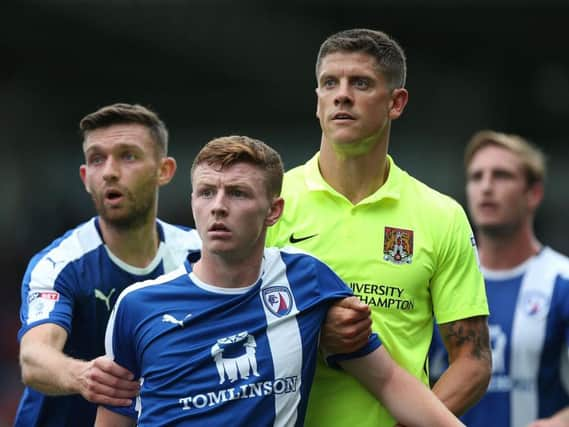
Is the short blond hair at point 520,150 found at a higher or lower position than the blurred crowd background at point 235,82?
lower

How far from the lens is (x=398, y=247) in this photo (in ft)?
15.9

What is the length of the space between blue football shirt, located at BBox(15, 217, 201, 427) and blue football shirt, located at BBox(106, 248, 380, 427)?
0.92m

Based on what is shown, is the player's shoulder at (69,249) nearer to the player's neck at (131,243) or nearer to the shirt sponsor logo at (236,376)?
the player's neck at (131,243)

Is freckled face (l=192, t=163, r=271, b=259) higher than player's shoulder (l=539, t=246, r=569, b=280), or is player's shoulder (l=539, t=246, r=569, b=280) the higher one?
player's shoulder (l=539, t=246, r=569, b=280)

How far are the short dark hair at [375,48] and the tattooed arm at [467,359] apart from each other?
41.3 inches

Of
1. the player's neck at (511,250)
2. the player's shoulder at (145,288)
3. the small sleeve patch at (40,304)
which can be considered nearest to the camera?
the player's shoulder at (145,288)

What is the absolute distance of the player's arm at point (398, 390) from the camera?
14.6ft

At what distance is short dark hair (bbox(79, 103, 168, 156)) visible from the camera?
18.1 feet

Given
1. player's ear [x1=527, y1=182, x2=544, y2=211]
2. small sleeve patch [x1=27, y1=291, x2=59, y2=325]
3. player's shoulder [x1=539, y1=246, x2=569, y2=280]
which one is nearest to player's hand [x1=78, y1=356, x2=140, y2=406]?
small sleeve patch [x1=27, y1=291, x2=59, y2=325]

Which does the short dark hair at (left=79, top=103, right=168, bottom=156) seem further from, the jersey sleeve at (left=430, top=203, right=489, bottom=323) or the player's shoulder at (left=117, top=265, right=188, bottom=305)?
the jersey sleeve at (left=430, top=203, right=489, bottom=323)

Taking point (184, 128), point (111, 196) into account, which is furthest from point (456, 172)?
point (111, 196)

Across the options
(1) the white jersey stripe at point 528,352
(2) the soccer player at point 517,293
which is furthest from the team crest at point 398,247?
(1) the white jersey stripe at point 528,352

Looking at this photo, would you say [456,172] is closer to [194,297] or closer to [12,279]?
[12,279]

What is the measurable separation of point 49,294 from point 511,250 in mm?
3463
